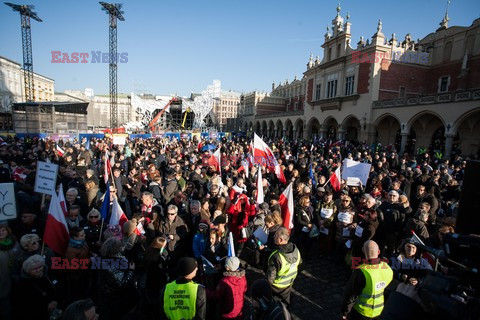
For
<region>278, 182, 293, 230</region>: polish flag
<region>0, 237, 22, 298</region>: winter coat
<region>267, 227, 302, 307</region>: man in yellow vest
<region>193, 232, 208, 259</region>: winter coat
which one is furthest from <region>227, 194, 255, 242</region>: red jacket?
<region>0, 237, 22, 298</region>: winter coat

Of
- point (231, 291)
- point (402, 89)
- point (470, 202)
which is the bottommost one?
point (231, 291)

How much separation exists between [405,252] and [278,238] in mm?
1840

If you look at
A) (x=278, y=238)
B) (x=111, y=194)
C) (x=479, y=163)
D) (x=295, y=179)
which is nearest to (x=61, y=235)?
Result: (x=111, y=194)

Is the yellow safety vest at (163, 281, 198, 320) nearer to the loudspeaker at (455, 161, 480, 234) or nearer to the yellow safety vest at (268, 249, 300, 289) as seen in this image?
the yellow safety vest at (268, 249, 300, 289)

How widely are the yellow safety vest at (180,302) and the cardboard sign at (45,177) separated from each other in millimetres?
3504

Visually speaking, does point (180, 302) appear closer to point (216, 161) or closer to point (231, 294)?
point (231, 294)

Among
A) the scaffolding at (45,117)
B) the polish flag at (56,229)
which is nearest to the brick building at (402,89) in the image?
the polish flag at (56,229)

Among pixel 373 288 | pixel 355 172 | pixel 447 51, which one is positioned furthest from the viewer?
pixel 447 51

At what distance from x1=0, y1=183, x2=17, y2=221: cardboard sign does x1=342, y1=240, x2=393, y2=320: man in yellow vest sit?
5021 mm

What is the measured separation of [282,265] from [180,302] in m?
1.32

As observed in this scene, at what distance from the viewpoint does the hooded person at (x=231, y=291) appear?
3002mm

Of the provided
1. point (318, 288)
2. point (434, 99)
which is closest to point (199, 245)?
point (318, 288)

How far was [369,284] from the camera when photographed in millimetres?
2893

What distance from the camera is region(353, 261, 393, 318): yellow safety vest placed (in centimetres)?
288
